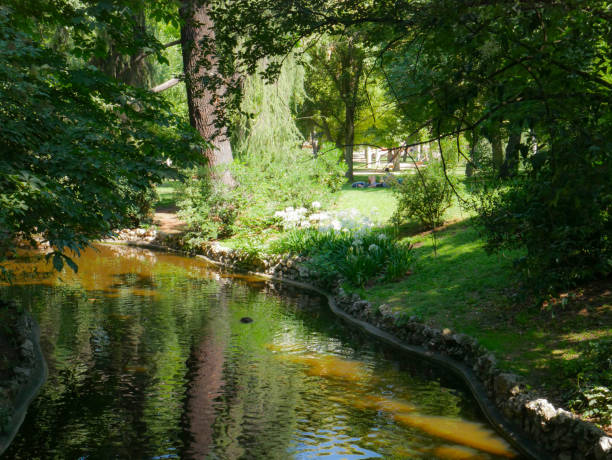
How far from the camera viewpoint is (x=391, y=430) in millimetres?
6305

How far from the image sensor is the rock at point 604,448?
466 cm

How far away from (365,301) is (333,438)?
4.83m

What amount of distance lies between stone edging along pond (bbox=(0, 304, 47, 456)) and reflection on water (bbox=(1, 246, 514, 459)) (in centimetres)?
12

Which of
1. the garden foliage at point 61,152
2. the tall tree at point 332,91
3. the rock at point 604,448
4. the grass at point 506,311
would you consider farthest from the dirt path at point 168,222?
the rock at point 604,448

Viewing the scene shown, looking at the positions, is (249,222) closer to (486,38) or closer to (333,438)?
(333,438)

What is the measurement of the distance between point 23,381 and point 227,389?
7.89 ft

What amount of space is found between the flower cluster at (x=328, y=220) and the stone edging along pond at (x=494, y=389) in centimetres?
214

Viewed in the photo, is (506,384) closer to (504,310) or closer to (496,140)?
(504,310)

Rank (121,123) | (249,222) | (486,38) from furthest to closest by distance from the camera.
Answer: (249,222) → (121,123) → (486,38)

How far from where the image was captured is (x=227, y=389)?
7.52 m

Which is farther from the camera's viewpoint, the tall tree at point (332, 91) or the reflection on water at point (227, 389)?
the tall tree at point (332, 91)

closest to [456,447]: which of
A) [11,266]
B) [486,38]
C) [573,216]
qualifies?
[573,216]

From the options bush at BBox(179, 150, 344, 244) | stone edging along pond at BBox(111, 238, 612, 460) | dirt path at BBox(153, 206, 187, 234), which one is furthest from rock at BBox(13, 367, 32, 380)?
dirt path at BBox(153, 206, 187, 234)

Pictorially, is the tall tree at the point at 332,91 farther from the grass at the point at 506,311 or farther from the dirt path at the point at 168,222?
the grass at the point at 506,311
